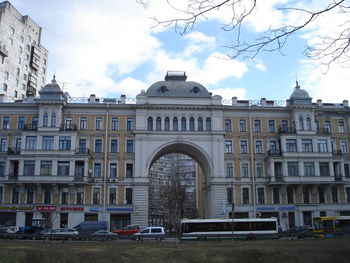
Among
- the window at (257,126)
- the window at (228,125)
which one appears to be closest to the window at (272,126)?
the window at (257,126)

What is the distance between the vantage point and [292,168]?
52.9 meters

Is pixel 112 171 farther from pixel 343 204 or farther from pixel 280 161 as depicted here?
pixel 343 204

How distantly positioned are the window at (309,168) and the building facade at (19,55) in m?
47.0

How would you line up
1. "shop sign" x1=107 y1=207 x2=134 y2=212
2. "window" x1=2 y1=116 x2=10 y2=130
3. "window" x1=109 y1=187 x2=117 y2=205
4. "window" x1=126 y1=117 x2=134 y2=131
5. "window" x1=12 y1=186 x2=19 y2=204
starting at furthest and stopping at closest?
1. "window" x1=126 y1=117 x2=134 y2=131
2. "window" x1=2 y1=116 x2=10 y2=130
3. "window" x1=109 y1=187 x2=117 y2=205
4. "shop sign" x1=107 y1=207 x2=134 y2=212
5. "window" x1=12 y1=186 x2=19 y2=204

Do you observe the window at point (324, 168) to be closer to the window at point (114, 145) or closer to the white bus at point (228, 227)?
the white bus at point (228, 227)

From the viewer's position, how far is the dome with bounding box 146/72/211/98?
5569 cm

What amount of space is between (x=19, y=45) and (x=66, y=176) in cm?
3620

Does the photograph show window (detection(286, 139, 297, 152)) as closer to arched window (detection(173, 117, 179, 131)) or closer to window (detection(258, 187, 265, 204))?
window (detection(258, 187, 265, 204))

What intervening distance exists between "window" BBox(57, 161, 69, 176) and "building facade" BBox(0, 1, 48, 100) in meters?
19.0

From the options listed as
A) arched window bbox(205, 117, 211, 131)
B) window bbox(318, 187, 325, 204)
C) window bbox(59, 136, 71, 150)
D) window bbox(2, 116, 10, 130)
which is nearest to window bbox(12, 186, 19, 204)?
window bbox(59, 136, 71, 150)

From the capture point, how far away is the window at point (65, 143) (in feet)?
171

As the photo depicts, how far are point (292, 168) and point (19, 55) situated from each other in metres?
54.2

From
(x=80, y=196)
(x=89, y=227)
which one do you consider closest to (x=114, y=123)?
(x=80, y=196)

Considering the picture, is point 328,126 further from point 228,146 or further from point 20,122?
point 20,122
